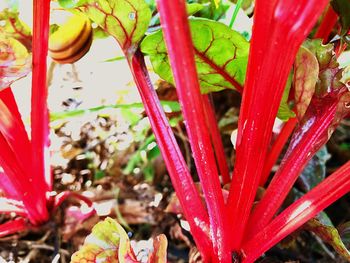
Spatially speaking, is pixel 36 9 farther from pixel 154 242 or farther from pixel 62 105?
pixel 62 105

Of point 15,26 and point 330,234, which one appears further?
point 15,26

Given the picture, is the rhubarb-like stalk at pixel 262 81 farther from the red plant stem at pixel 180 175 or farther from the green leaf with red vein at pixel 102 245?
the green leaf with red vein at pixel 102 245

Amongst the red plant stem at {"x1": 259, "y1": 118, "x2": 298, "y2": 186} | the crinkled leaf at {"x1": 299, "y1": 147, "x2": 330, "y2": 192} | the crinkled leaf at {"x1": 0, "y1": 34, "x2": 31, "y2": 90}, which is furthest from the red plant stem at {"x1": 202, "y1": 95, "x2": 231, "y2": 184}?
the crinkled leaf at {"x1": 0, "y1": 34, "x2": 31, "y2": 90}

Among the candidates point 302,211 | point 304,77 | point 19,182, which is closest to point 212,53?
point 304,77

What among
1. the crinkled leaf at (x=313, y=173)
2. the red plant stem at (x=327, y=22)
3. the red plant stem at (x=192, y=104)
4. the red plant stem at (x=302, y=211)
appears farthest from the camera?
the crinkled leaf at (x=313, y=173)

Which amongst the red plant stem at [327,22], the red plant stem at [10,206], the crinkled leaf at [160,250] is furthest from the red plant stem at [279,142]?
the red plant stem at [10,206]

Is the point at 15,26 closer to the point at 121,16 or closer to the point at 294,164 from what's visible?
the point at 121,16
